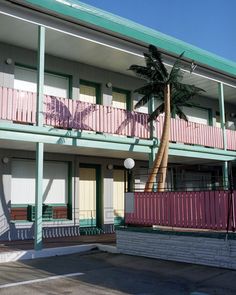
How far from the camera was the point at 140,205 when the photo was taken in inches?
482

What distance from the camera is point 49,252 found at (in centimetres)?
1225

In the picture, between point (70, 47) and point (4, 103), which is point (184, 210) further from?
point (70, 47)

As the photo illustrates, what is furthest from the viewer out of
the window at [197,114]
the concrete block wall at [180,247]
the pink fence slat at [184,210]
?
the window at [197,114]

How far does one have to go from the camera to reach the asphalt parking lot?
784 cm

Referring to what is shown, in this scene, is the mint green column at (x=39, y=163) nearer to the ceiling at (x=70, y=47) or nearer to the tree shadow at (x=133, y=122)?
the ceiling at (x=70, y=47)

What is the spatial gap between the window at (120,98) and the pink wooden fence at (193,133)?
2.30 m

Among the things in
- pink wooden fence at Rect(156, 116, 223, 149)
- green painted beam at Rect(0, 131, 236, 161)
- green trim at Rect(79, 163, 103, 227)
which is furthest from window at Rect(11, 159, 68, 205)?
pink wooden fence at Rect(156, 116, 223, 149)

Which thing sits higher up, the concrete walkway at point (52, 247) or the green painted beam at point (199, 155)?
the green painted beam at point (199, 155)

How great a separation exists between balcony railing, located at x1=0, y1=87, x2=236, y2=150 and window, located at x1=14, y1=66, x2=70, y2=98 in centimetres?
237

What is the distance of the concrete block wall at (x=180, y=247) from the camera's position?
9617mm

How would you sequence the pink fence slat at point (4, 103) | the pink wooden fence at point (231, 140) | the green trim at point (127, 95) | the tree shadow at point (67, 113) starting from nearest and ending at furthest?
the pink fence slat at point (4, 103) → the tree shadow at point (67, 113) → the green trim at point (127, 95) → the pink wooden fence at point (231, 140)

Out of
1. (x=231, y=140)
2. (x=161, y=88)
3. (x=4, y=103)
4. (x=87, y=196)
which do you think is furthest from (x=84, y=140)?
(x=231, y=140)

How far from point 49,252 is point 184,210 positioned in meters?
4.15

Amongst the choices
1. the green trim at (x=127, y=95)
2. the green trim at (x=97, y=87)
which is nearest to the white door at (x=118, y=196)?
the green trim at (x=127, y=95)
